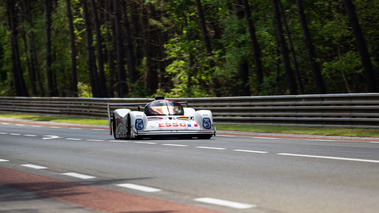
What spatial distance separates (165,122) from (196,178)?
795 centimetres

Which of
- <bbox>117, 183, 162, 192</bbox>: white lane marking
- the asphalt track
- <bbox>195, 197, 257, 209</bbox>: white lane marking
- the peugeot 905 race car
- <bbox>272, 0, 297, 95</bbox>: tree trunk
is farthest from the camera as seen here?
<bbox>272, 0, 297, 95</bbox>: tree trunk

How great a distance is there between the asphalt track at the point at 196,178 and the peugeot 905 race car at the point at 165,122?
62.5 inches

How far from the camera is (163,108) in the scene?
59.2 feet

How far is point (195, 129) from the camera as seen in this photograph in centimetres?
1744

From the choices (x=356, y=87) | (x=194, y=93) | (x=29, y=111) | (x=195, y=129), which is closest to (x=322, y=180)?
(x=195, y=129)

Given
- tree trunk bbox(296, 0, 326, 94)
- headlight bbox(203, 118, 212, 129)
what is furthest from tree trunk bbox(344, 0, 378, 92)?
headlight bbox(203, 118, 212, 129)

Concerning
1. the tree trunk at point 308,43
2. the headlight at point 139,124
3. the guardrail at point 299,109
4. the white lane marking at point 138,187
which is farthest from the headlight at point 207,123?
the tree trunk at point 308,43

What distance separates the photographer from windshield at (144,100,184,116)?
17.9 metres

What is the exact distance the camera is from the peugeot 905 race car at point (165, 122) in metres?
17.2

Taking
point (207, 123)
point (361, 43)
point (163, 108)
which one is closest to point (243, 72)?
point (361, 43)

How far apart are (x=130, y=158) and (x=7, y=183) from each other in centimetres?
345

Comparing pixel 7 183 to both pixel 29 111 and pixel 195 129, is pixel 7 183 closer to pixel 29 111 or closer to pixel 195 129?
pixel 195 129

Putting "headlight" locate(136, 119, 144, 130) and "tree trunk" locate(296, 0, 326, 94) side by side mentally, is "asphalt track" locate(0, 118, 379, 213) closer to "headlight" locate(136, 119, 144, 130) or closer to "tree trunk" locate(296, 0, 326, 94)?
"headlight" locate(136, 119, 144, 130)

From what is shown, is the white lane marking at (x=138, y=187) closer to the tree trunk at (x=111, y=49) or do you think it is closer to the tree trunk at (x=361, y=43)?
the tree trunk at (x=361, y=43)
